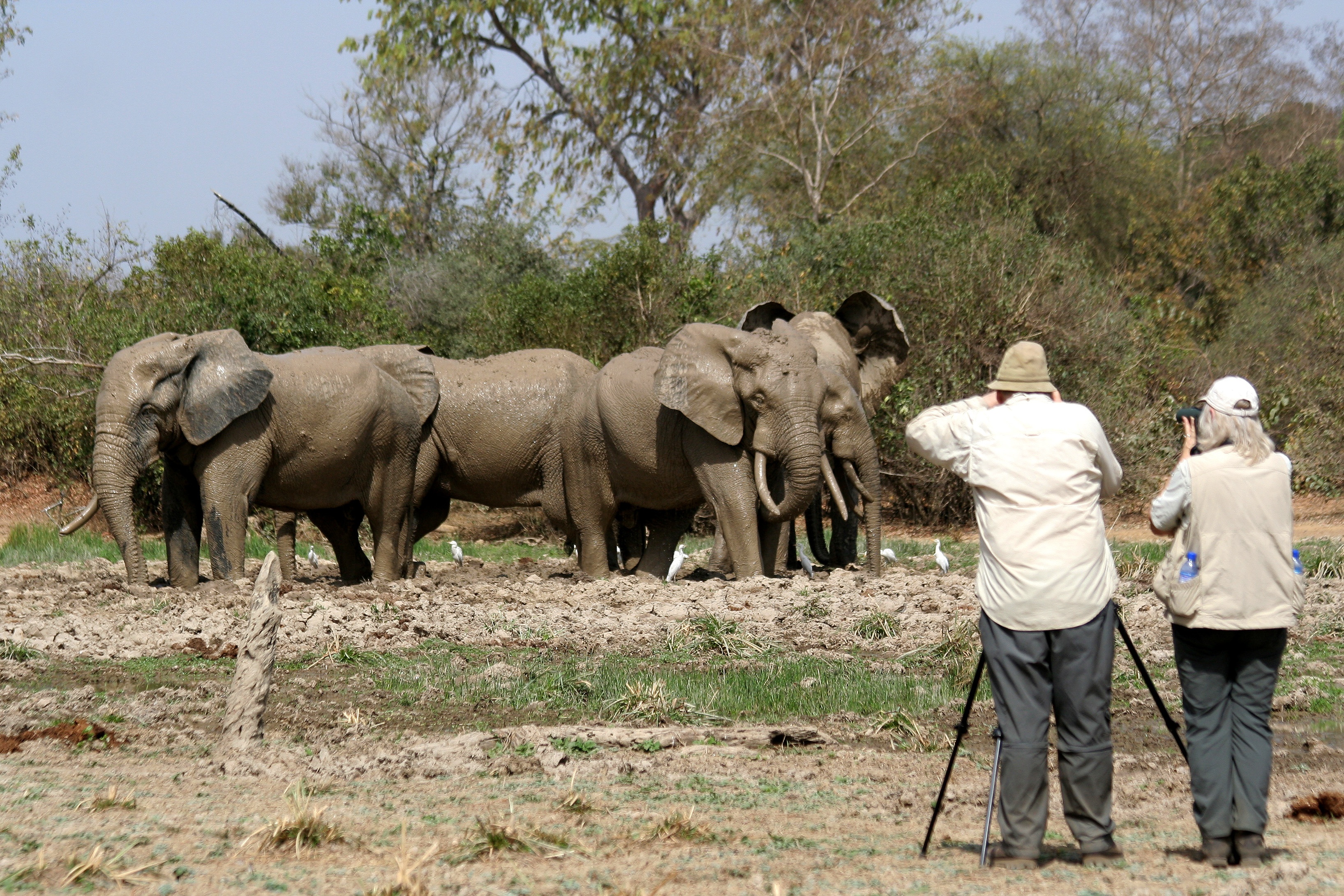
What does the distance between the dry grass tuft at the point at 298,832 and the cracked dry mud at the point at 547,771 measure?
0.17 feet

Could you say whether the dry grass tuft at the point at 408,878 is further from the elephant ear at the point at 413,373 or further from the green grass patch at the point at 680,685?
the elephant ear at the point at 413,373

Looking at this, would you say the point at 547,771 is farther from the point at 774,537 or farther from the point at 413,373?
the point at 413,373

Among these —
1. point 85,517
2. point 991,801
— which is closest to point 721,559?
point 85,517

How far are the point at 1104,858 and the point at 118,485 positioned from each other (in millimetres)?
9307

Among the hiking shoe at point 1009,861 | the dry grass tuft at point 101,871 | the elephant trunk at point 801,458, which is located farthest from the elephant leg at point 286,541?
the hiking shoe at point 1009,861

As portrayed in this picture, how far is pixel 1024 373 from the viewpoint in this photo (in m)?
5.35

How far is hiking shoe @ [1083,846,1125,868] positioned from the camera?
16.0 feet

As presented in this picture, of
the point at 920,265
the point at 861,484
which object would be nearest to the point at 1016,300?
the point at 920,265

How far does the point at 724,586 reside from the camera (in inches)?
490

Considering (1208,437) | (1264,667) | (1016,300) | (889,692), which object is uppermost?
(1016,300)

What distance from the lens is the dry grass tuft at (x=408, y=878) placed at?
421cm

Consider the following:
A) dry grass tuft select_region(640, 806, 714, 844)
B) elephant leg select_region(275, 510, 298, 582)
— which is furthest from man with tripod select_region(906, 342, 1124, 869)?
elephant leg select_region(275, 510, 298, 582)

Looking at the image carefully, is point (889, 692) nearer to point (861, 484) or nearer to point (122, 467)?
point (861, 484)

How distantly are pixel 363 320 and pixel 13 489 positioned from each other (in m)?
6.56
